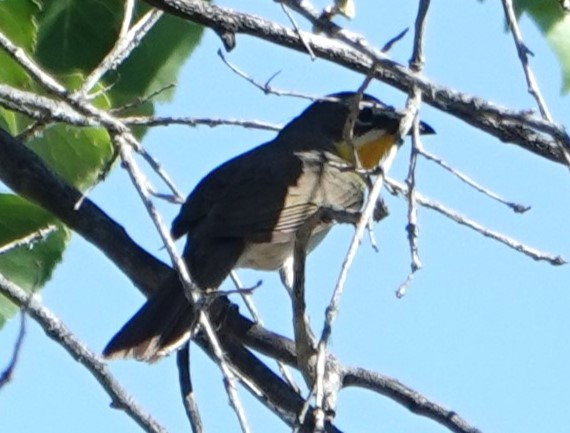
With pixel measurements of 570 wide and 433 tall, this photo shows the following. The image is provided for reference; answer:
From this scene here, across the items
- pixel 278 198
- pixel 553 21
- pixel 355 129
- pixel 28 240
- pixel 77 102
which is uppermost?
pixel 355 129

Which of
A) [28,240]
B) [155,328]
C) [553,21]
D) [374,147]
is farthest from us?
[374,147]

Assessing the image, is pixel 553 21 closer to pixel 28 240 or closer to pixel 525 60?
pixel 525 60

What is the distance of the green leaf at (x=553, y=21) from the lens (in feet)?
8.31

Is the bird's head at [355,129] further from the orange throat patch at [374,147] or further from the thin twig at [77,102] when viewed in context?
the thin twig at [77,102]

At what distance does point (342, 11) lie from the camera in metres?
2.69

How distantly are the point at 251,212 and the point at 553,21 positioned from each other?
9.76 ft

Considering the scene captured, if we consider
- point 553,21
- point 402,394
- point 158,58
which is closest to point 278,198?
point 402,394

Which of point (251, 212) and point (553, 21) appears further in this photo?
point (251, 212)

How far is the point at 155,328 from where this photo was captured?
4352 millimetres

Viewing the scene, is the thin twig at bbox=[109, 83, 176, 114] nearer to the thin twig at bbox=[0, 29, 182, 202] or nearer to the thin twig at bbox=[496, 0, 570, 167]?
the thin twig at bbox=[0, 29, 182, 202]

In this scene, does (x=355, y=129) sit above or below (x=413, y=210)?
above

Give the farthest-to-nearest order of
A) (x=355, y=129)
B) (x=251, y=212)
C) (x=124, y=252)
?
1. (x=355, y=129)
2. (x=251, y=212)
3. (x=124, y=252)

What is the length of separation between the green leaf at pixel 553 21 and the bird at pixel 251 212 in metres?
1.92

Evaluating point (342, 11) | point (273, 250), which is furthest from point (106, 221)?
point (273, 250)
